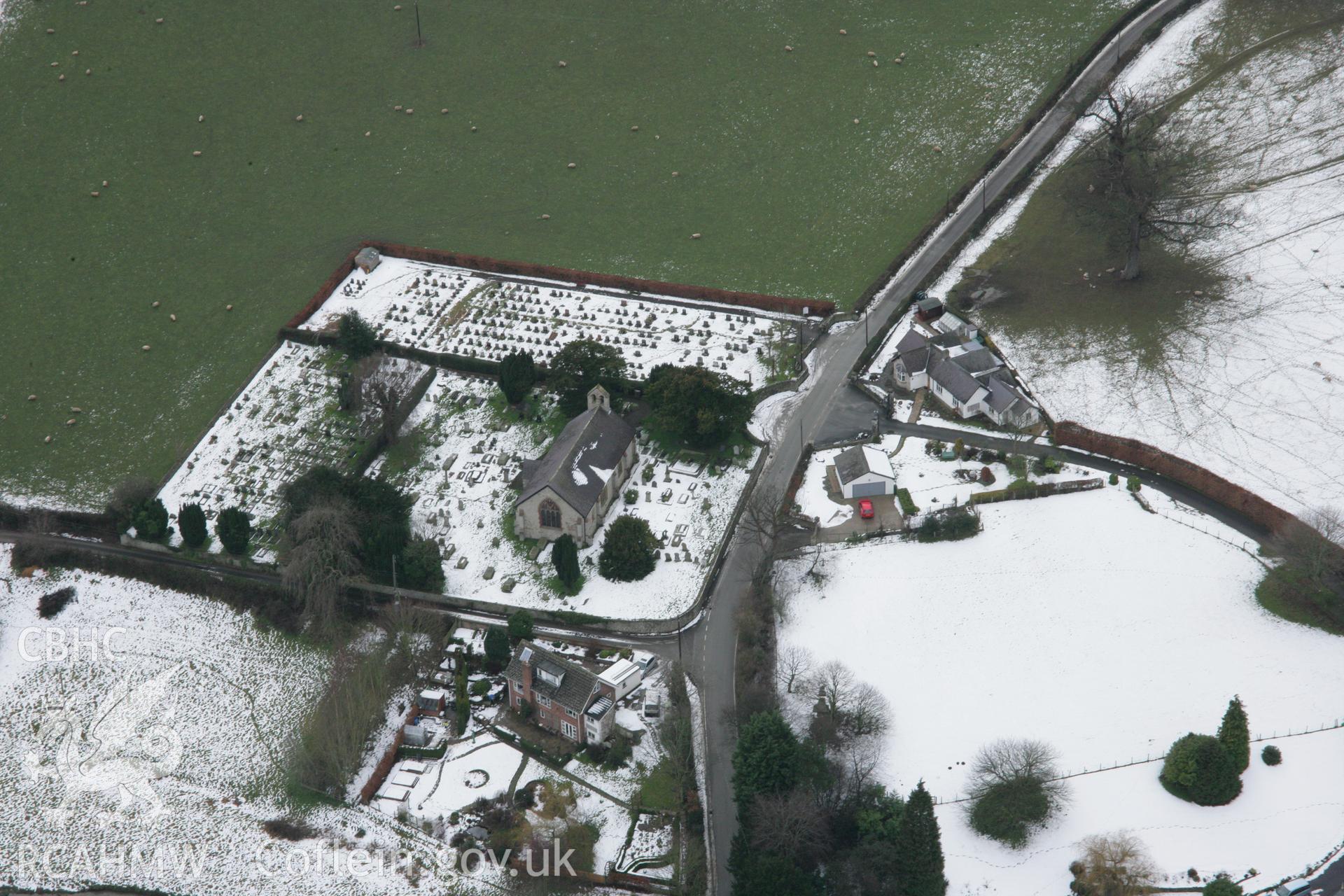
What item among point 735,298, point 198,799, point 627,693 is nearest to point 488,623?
point 627,693

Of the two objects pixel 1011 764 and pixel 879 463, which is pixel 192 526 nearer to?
pixel 879 463

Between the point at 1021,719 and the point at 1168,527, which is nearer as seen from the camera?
the point at 1021,719

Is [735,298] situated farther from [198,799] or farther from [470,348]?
[198,799]

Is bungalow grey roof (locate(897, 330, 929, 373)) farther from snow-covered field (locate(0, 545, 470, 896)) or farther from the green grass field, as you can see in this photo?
snow-covered field (locate(0, 545, 470, 896))

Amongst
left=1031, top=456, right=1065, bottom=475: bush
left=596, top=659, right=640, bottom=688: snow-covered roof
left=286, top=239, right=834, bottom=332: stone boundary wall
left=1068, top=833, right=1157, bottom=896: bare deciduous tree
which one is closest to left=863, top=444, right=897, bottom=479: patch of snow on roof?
left=1031, top=456, right=1065, bottom=475: bush

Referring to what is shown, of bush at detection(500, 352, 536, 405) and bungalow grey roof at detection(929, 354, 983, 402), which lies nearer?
bungalow grey roof at detection(929, 354, 983, 402)

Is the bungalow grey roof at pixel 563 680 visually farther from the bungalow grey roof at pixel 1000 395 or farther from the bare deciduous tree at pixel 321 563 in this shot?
the bungalow grey roof at pixel 1000 395
